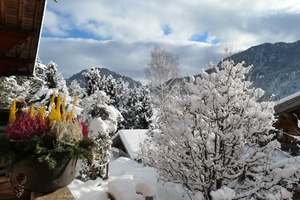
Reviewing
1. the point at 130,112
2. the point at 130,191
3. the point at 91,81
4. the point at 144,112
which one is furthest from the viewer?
the point at 130,112

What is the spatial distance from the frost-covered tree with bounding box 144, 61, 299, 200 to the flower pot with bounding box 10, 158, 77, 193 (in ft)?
7.40

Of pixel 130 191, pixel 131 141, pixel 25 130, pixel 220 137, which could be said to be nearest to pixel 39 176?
pixel 25 130

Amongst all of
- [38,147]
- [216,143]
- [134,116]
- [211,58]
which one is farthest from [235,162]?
[134,116]

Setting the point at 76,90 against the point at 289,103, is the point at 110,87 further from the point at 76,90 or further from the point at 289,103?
the point at 289,103

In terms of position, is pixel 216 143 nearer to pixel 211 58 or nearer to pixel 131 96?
pixel 211 58

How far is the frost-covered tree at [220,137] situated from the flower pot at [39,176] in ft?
7.40

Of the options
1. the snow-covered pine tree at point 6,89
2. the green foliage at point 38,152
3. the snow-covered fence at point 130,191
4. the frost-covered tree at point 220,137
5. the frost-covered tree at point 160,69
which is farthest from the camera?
the frost-covered tree at point 160,69

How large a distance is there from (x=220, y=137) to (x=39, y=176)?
10.5ft

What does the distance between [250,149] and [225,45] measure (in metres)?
2.33

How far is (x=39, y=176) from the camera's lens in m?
1.91

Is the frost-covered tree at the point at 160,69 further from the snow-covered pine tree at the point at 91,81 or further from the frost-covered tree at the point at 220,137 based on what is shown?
the frost-covered tree at the point at 220,137

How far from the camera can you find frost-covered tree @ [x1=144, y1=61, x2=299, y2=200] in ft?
13.0

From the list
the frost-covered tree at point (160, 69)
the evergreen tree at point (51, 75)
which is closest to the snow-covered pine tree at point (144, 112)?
the frost-covered tree at point (160, 69)

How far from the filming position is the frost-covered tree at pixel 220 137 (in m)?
3.95
